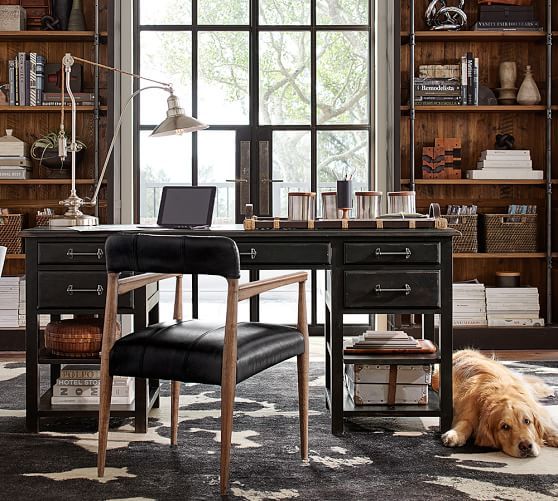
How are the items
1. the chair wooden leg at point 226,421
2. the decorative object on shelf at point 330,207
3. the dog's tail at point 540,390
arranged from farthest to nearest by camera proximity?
the dog's tail at point 540,390
the decorative object on shelf at point 330,207
the chair wooden leg at point 226,421

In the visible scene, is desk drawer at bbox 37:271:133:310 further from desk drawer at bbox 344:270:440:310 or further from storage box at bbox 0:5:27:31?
storage box at bbox 0:5:27:31

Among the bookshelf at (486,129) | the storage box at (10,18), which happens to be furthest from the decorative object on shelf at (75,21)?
the bookshelf at (486,129)

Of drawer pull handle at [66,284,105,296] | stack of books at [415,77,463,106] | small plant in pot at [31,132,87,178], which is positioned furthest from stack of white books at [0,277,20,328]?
stack of books at [415,77,463,106]

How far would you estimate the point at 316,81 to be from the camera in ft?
18.5

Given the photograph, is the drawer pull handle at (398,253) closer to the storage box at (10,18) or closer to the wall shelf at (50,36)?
the wall shelf at (50,36)

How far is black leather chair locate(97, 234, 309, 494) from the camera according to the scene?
2.41 m

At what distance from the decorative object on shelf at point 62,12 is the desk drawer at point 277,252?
2905 millimetres

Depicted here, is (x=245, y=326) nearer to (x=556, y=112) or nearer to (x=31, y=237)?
(x=31, y=237)

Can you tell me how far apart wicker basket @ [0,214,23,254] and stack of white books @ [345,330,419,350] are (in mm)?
2758

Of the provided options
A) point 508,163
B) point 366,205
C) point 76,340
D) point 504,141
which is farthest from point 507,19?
point 76,340

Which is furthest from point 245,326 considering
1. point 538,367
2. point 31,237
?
point 538,367

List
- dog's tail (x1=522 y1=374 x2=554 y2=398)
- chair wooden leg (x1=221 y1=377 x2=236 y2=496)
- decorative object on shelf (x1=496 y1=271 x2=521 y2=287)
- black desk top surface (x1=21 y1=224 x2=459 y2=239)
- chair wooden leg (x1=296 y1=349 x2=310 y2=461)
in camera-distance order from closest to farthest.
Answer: chair wooden leg (x1=221 y1=377 x2=236 y2=496), chair wooden leg (x1=296 y1=349 x2=310 y2=461), black desk top surface (x1=21 y1=224 x2=459 y2=239), dog's tail (x1=522 y1=374 x2=554 y2=398), decorative object on shelf (x1=496 y1=271 x2=521 y2=287)

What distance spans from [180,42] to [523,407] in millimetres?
3694

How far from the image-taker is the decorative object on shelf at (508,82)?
5.33 meters
